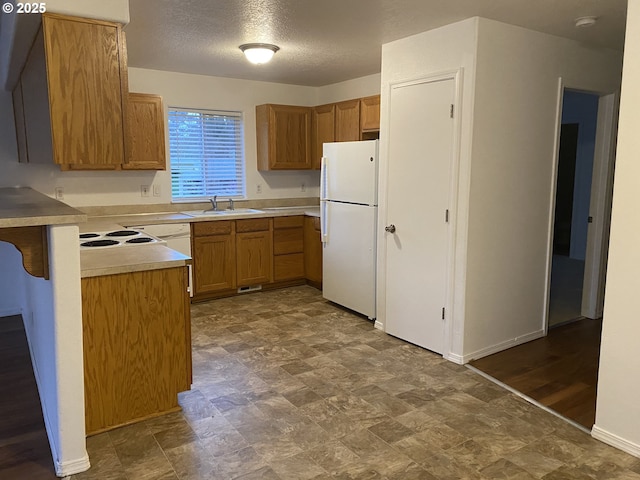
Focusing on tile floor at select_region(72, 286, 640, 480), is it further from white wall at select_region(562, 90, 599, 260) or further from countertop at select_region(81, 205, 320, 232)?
white wall at select_region(562, 90, 599, 260)

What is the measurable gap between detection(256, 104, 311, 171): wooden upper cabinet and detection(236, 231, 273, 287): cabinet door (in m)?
0.90

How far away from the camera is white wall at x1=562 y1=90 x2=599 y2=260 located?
6734 millimetres

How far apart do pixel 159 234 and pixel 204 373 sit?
1758 millimetres

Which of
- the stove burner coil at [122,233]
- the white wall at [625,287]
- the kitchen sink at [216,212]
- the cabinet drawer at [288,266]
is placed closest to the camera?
the white wall at [625,287]

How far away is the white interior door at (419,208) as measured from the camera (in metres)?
3.42

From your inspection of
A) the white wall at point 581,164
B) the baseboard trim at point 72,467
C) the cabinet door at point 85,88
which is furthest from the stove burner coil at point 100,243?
the white wall at point 581,164

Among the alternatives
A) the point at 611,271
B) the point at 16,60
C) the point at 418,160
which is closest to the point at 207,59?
the point at 16,60

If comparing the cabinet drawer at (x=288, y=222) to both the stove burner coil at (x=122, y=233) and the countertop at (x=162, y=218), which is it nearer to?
the countertop at (x=162, y=218)

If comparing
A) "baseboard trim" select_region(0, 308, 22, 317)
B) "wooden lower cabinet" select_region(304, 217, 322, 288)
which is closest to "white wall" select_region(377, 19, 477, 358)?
"wooden lower cabinet" select_region(304, 217, 322, 288)

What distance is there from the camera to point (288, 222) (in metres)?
5.39

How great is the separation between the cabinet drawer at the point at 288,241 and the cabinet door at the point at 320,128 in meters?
0.90

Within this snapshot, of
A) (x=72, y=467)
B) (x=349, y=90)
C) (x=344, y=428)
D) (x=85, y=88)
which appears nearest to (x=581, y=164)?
(x=349, y=90)

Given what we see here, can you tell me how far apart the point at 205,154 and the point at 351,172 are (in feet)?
6.48

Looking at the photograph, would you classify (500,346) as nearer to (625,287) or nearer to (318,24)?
(625,287)
